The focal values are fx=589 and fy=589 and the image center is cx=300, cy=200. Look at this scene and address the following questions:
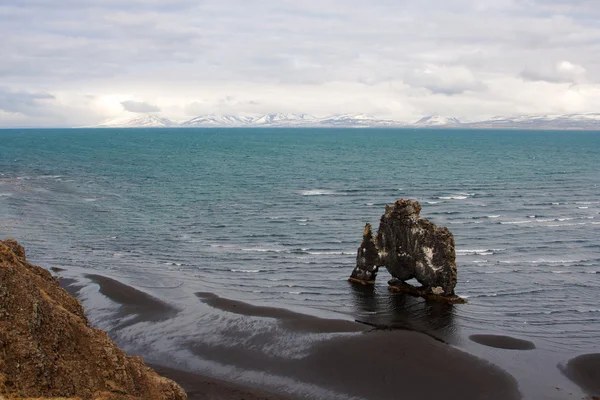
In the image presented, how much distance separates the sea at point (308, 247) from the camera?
40.4 m

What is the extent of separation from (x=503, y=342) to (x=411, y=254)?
36.9 feet

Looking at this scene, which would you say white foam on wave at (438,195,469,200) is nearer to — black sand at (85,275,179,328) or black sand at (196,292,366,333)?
black sand at (196,292,366,333)

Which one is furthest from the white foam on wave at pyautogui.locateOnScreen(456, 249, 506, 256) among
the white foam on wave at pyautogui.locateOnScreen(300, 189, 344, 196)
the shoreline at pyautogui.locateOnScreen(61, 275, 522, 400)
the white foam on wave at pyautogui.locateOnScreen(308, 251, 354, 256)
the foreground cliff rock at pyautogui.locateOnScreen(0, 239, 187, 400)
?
the foreground cliff rock at pyautogui.locateOnScreen(0, 239, 187, 400)

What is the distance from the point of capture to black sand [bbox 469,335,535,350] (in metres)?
Answer: 37.7

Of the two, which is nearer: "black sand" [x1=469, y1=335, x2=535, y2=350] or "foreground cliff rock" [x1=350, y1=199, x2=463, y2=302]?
"black sand" [x1=469, y1=335, x2=535, y2=350]

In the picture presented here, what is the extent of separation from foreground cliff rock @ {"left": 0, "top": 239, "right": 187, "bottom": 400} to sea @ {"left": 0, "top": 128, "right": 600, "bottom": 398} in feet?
52.6

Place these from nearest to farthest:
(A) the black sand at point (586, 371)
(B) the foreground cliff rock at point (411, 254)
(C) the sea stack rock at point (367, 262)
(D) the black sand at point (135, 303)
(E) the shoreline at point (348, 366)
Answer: (E) the shoreline at point (348, 366) < (A) the black sand at point (586, 371) < (D) the black sand at point (135, 303) < (B) the foreground cliff rock at point (411, 254) < (C) the sea stack rock at point (367, 262)

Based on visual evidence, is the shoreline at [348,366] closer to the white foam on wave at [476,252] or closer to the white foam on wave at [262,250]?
the white foam on wave at [262,250]

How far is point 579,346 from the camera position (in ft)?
125

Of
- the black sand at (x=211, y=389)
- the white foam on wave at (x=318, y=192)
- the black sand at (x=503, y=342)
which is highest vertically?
the white foam on wave at (x=318, y=192)

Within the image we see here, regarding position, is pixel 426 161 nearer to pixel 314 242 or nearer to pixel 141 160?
pixel 141 160

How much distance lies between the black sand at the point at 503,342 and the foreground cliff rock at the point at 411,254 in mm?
7033

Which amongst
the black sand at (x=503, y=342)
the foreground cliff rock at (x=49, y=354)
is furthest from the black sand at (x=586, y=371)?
the foreground cliff rock at (x=49, y=354)

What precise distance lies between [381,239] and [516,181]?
79219mm
